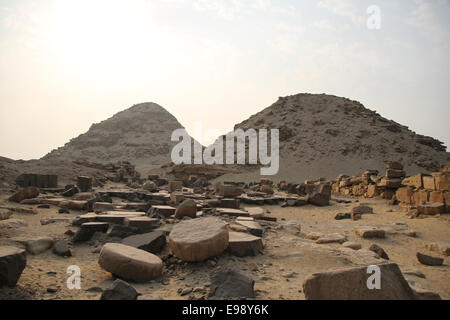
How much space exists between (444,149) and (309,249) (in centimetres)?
3219

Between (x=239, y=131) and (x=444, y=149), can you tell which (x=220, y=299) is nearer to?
(x=239, y=131)

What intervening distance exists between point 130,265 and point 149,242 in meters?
0.88

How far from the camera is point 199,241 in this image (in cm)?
353

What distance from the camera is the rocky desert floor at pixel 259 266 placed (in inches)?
115

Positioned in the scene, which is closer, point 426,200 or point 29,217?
point 29,217

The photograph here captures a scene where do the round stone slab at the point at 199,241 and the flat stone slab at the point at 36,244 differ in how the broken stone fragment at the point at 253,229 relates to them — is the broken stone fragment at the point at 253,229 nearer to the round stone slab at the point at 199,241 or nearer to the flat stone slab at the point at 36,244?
the round stone slab at the point at 199,241

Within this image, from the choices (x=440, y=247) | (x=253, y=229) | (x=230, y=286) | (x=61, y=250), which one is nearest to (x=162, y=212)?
(x=253, y=229)

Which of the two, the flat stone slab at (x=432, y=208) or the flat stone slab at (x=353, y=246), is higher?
the flat stone slab at (x=432, y=208)

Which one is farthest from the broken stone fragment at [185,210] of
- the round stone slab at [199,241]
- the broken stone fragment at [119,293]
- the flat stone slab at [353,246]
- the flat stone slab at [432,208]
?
the flat stone slab at [432,208]

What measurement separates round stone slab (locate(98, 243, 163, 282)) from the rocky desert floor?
0.09 metres

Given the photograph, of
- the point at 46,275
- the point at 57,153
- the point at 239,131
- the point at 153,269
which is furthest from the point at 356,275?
the point at 57,153

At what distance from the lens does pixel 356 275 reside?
2352 millimetres

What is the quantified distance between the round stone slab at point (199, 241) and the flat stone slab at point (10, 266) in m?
1.51

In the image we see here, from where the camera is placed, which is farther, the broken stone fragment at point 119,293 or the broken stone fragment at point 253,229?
the broken stone fragment at point 253,229
